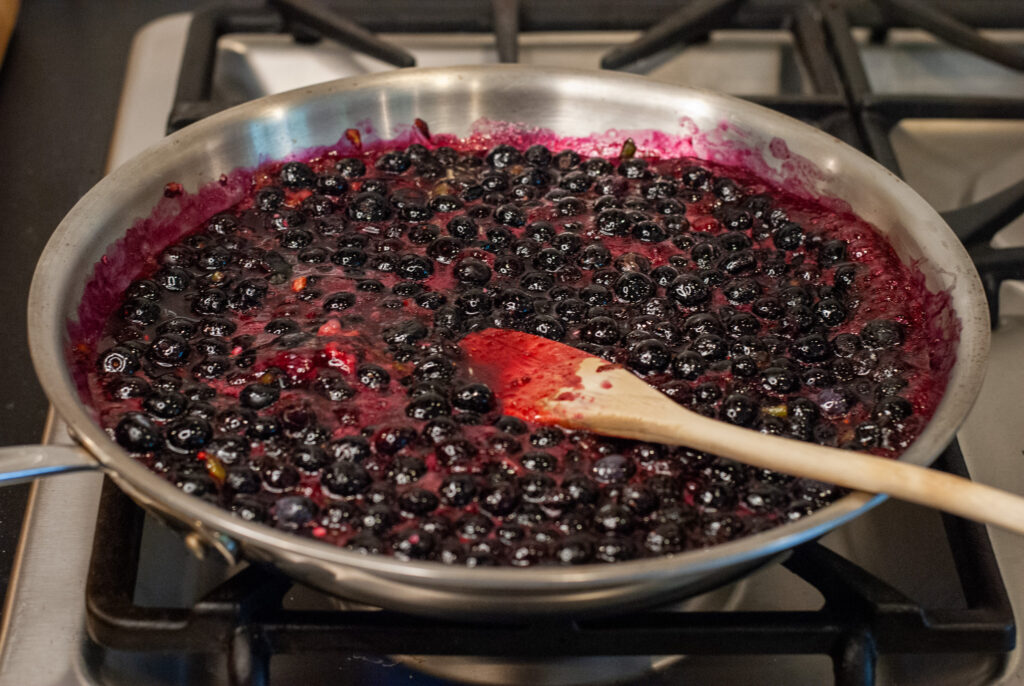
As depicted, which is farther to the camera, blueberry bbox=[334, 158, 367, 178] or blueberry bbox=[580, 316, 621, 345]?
blueberry bbox=[334, 158, 367, 178]

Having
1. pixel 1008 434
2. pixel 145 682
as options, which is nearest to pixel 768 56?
pixel 1008 434

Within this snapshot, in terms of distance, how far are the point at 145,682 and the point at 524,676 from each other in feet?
1.19

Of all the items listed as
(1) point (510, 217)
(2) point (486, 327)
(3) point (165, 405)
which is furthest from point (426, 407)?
(1) point (510, 217)

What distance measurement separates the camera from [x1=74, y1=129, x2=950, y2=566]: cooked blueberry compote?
948mm

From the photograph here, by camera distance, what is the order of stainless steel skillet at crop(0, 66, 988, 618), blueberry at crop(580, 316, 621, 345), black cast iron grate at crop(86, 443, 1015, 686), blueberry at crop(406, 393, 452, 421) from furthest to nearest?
blueberry at crop(580, 316, 621, 345) → blueberry at crop(406, 393, 452, 421) → black cast iron grate at crop(86, 443, 1015, 686) → stainless steel skillet at crop(0, 66, 988, 618)

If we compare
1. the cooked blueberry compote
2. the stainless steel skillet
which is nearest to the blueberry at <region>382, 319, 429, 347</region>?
the cooked blueberry compote


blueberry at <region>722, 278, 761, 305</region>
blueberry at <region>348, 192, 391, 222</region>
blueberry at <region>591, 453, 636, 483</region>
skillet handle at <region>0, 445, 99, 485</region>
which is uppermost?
skillet handle at <region>0, 445, 99, 485</region>

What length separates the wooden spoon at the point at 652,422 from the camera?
82 cm

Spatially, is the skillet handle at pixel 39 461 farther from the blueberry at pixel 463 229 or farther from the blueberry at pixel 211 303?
the blueberry at pixel 463 229

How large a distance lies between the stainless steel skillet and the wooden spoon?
3 cm

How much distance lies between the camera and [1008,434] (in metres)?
1.25

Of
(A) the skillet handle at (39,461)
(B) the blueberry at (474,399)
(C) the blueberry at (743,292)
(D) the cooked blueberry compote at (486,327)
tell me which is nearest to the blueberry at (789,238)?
(D) the cooked blueberry compote at (486,327)

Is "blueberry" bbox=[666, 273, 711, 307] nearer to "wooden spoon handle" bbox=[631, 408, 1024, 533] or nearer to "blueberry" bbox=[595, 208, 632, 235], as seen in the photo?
"blueberry" bbox=[595, 208, 632, 235]

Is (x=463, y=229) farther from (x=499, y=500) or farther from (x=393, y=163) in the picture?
(x=499, y=500)
